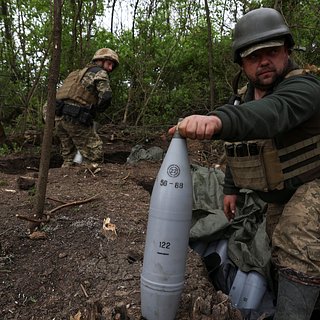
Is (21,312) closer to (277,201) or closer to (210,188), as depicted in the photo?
(277,201)

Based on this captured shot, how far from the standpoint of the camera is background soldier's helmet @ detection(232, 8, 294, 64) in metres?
2.27

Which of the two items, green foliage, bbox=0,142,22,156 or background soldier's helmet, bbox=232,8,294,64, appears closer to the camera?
background soldier's helmet, bbox=232,8,294,64

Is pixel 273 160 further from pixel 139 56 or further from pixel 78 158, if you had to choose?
pixel 139 56

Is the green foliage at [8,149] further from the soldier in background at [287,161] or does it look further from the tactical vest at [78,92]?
the soldier in background at [287,161]

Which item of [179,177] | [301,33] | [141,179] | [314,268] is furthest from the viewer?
[301,33]

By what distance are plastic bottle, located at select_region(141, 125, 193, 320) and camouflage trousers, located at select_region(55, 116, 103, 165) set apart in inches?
201

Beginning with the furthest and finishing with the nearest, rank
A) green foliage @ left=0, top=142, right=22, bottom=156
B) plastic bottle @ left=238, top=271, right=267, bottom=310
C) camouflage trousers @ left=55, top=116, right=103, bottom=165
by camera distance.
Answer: green foliage @ left=0, top=142, right=22, bottom=156
camouflage trousers @ left=55, top=116, right=103, bottom=165
plastic bottle @ left=238, top=271, right=267, bottom=310

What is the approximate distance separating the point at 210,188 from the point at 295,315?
224 cm

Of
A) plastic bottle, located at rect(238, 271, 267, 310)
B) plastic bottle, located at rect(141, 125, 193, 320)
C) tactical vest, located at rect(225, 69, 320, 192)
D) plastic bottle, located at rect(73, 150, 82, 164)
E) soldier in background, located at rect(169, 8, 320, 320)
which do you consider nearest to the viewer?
plastic bottle, located at rect(141, 125, 193, 320)

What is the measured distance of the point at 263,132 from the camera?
184cm

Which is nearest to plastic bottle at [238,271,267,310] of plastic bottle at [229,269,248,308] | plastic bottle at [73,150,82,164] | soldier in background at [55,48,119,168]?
plastic bottle at [229,269,248,308]

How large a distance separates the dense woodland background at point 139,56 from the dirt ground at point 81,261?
435cm

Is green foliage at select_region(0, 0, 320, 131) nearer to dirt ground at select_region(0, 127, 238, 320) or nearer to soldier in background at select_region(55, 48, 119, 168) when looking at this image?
soldier in background at select_region(55, 48, 119, 168)

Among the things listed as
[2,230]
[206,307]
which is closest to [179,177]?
[206,307]
